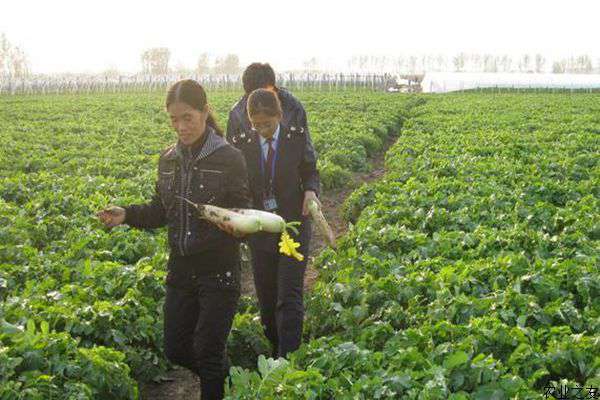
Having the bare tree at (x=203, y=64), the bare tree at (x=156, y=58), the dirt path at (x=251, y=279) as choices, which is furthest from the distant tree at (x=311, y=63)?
the dirt path at (x=251, y=279)

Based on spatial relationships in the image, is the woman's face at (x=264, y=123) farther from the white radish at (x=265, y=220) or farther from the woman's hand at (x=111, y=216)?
the woman's hand at (x=111, y=216)

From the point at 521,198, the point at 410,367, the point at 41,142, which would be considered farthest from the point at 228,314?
the point at 41,142

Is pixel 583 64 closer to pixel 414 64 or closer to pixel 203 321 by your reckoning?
pixel 414 64

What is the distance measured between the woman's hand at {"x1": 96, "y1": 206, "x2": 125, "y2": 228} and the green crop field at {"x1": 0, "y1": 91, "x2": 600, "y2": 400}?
2.52 feet

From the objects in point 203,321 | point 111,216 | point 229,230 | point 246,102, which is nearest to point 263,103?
point 246,102

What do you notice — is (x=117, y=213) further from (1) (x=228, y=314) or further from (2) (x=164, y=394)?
(2) (x=164, y=394)

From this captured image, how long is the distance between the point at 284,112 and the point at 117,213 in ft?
5.21

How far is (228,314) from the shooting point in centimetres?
436

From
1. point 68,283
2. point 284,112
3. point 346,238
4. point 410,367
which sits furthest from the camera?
point 346,238

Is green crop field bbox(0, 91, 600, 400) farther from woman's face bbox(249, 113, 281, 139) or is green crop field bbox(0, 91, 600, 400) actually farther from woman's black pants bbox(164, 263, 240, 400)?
woman's face bbox(249, 113, 281, 139)

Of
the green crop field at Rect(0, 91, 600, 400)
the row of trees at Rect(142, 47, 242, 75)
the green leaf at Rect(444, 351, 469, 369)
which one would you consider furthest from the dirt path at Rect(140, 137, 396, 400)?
the row of trees at Rect(142, 47, 242, 75)

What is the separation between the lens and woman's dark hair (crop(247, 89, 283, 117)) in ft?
15.9

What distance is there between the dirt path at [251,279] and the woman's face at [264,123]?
222cm

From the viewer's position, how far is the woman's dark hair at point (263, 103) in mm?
4855
